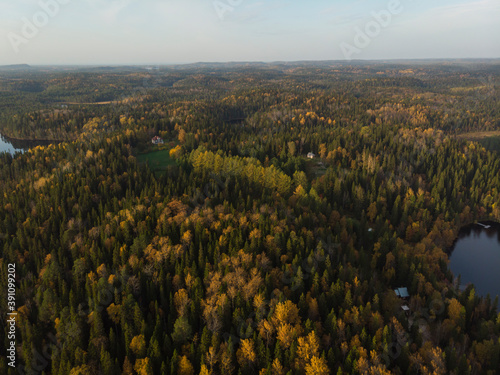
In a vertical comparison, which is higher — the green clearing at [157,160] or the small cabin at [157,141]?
the small cabin at [157,141]

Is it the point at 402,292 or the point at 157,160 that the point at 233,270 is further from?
the point at 157,160

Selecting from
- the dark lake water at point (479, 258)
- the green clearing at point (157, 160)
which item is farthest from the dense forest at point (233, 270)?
the dark lake water at point (479, 258)

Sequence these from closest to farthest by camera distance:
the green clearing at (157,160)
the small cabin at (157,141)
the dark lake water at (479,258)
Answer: the dark lake water at (479,258)
the green clearing at (157,160)
the small cabin at (157,141)

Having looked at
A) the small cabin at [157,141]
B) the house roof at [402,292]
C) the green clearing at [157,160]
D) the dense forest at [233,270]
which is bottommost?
the house roof at [402,292]

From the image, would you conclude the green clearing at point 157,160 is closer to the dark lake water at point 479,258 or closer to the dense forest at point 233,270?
the dense forest at point 233,270

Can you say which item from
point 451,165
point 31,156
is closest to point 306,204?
point 451,165

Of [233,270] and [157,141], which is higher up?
[157,141]

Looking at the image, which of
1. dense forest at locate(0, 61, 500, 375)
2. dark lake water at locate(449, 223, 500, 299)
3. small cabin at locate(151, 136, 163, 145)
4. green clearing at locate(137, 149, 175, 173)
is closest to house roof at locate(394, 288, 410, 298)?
dense forest at locate(0, 61, 500, 375)

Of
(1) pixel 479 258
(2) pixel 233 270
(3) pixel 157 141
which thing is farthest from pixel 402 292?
(3) pixel 157 141
